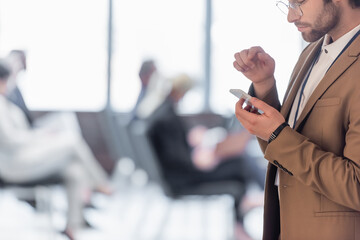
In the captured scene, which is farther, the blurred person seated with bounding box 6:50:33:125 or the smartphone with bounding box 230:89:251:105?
the blurred person seated with bounding box 6:50:33:125

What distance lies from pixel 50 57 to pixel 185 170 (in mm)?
4364

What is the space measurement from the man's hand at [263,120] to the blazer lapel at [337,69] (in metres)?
0.07

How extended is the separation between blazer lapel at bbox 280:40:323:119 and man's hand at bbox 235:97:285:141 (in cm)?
12

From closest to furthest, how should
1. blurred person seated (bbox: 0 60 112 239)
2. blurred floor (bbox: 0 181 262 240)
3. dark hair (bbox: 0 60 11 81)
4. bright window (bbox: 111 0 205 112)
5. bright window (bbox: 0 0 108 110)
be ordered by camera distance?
blurred person seated (bbox: 0 60 112 239), dark hair (bbox: 0 60 11 81), blurred floor (bbox: 0 181 262 240), bright window (bbox: 0 0 108 110), bright window (bbox: 111 0 205 112)

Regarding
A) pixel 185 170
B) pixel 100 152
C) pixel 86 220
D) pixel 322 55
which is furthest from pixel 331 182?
pixel 100 152

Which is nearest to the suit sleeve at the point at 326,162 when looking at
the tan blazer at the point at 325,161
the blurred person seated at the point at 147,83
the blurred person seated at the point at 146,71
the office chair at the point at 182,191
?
the tan blazer at the point at 325,161

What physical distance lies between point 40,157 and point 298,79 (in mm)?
2702

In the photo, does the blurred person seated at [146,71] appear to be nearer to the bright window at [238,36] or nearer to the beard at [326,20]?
the bright window at [238,36]

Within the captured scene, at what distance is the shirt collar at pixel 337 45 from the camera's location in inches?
45.2

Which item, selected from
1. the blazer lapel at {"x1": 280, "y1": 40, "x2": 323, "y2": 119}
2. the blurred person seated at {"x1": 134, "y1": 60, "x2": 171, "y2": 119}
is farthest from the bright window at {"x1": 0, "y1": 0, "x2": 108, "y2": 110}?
the blazer lapel at {"x1": 280, "y1": 40, "x2": 323, "y2": 119}

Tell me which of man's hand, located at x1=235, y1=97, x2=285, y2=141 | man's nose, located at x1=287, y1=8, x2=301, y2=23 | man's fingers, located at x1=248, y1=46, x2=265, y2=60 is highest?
man's nose, located at x1=287, y1=8, x2=301, y2=23

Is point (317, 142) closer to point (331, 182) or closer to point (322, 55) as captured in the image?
point (331, 182)

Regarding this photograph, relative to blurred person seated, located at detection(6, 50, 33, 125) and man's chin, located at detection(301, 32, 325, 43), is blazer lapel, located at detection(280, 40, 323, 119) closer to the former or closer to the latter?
man's chin, located at detection(301, 32, 325, 43)

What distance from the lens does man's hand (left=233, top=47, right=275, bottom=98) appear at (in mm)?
1211
